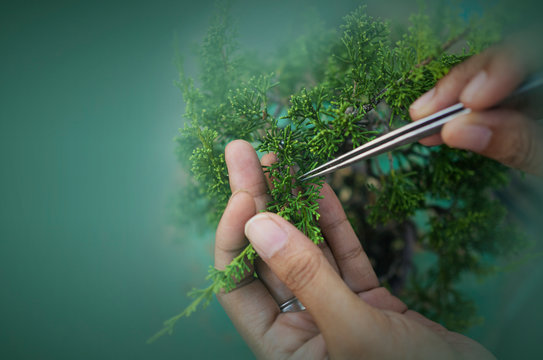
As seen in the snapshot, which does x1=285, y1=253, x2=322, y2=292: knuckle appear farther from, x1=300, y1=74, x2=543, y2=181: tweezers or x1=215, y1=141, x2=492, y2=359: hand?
x1=300, y1=74, x2=543, y2=181: tweezers

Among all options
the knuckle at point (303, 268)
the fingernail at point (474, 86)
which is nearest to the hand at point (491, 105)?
the fingernail at point (474, 86)

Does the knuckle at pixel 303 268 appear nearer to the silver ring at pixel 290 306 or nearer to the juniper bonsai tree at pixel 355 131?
the juniper bonsai tree at pixel 355 131

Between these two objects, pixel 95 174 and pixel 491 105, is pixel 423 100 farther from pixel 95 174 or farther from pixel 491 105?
pixel 95 174

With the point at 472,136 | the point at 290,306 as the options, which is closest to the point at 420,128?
the point at 472,136

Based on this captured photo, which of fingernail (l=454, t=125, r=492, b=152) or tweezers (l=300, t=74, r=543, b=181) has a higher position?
tweezers (l=300, t=74, r=543, b=181)

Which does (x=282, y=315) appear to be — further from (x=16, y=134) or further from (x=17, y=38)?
(x=17, y=38)

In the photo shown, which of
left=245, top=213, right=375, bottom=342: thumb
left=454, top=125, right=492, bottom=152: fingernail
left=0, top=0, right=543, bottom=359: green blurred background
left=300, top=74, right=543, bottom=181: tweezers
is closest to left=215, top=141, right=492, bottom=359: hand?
left=245, top=213, right=375, bottom=342: thumb
